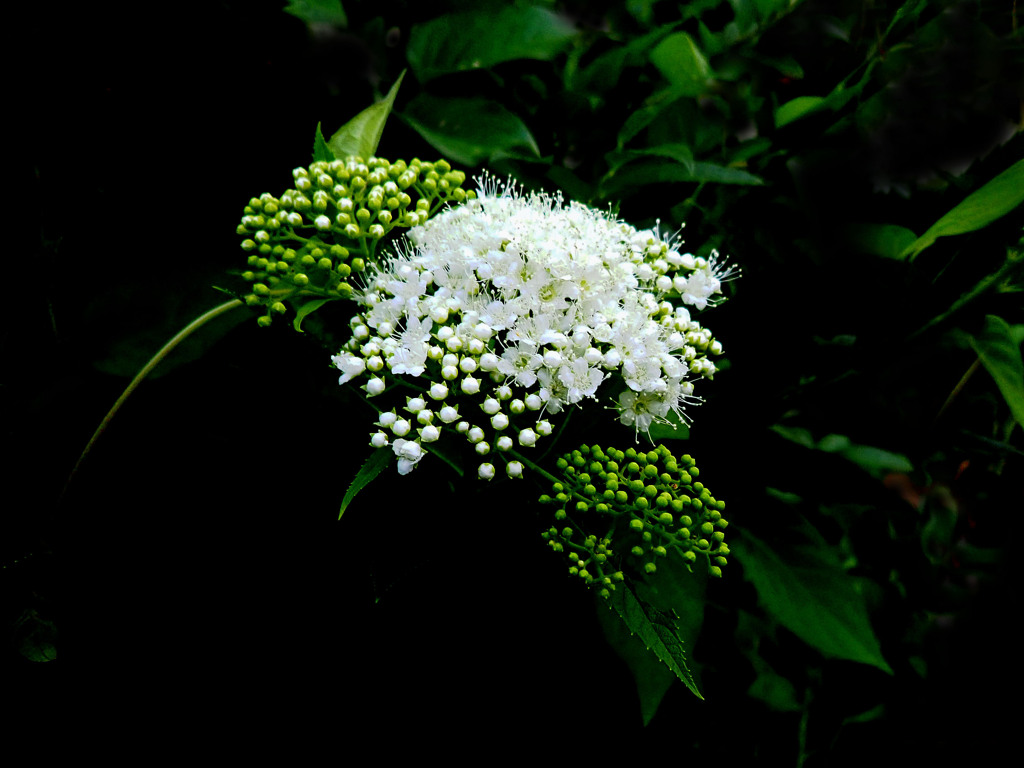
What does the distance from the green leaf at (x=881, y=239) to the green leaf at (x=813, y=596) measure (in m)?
0.40

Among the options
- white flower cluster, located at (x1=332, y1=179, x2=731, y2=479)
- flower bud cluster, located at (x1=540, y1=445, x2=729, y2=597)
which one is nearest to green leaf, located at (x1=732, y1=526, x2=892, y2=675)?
flower bud cluster, located at (x1=540, y1=445, x2=729, y2=597)

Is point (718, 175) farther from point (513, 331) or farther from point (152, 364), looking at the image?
point (152, 364)

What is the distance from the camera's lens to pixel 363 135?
0.80 metres

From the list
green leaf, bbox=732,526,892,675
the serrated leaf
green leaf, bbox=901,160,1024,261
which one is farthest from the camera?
green leaf, bbox=732,526,892,675

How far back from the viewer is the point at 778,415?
93cm

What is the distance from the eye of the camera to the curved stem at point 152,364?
74 centimetres

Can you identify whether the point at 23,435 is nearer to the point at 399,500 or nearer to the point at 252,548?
the point at 252,548

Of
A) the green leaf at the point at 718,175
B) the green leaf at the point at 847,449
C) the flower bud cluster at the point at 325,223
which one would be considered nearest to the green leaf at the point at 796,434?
the green leaf at the point at 847,449

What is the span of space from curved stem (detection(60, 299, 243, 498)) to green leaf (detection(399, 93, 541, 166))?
37 centimetres

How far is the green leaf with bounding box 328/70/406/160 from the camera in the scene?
2.58 feet

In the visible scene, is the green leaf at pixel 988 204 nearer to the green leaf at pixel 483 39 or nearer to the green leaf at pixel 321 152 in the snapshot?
the green leaf at pixel 483 39

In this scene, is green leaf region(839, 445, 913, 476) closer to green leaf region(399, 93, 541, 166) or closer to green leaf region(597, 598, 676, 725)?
green leaf region(597, 598, 676, 725)

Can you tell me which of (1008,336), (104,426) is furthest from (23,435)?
(1008,336)

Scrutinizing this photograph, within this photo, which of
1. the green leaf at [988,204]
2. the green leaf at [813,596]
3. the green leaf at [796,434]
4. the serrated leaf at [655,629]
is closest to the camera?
the serrated leaf at [655,629]
